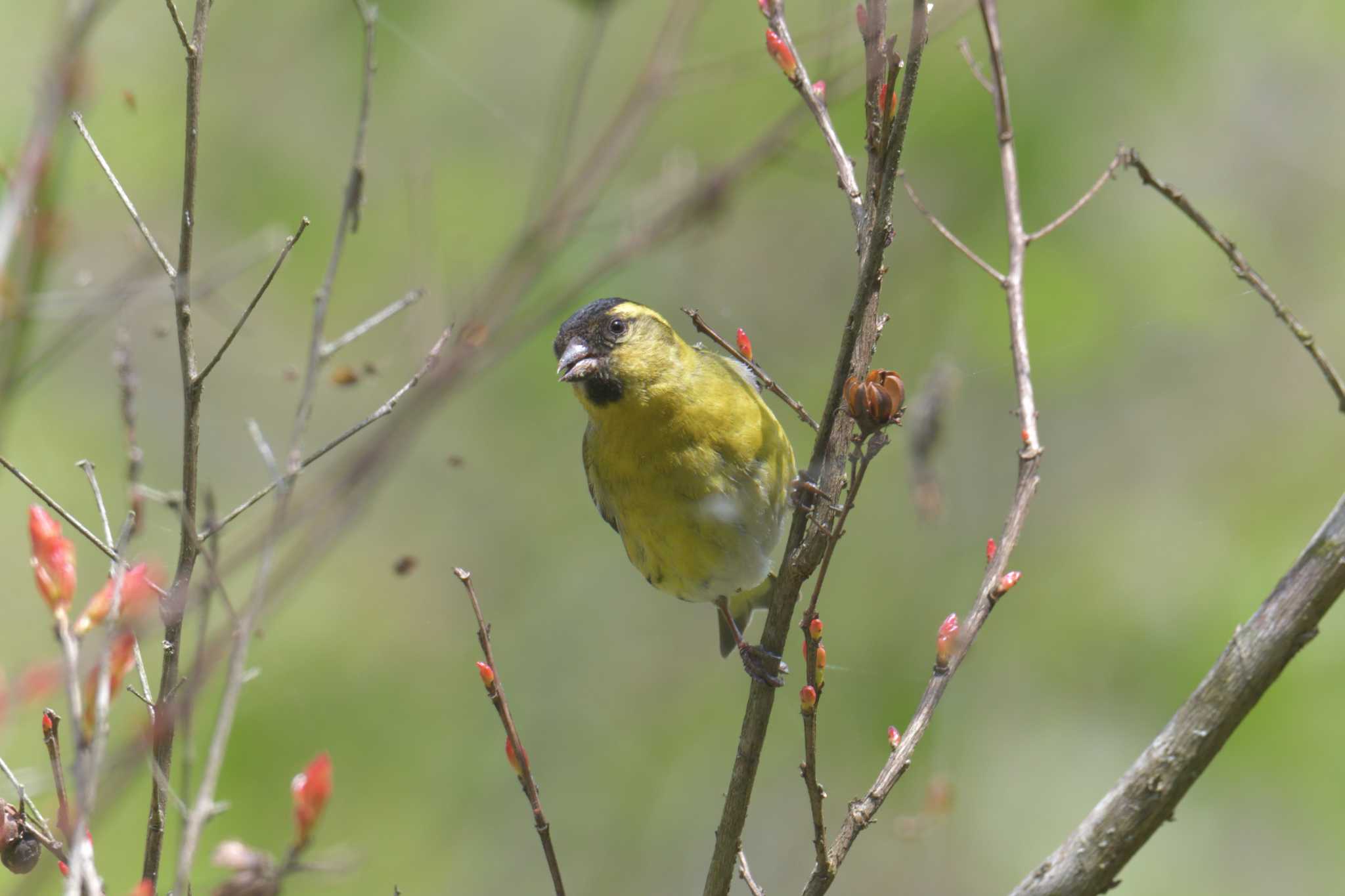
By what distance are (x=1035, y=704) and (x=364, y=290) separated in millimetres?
4790

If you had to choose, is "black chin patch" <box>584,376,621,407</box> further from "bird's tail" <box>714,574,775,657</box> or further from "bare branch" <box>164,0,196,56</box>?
"bare branch" <box>164,0,196,56</box>

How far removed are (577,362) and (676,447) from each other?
38 cm

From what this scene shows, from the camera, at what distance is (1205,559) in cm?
636

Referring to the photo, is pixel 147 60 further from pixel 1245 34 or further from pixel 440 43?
pixel 1245 34

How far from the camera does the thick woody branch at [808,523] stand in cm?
212

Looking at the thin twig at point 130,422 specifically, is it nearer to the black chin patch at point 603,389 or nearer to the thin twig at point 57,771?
the thin twig at point 57,771

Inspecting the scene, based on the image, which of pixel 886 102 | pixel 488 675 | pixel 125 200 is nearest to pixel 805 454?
pixel 488 675

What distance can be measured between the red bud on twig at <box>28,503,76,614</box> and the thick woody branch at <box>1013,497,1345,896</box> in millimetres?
1640

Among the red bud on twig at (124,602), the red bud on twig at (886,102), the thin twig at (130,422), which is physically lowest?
the red bud on twig at (124,602)

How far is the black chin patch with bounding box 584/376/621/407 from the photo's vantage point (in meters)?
3.56

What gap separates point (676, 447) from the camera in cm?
358

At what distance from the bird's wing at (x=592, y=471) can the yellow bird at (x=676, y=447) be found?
0.01 metres

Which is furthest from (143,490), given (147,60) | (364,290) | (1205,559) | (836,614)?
(147,60)

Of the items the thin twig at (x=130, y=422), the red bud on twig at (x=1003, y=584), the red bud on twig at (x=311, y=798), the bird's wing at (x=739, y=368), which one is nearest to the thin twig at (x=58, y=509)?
the thin twig at (x=130, y=422)
